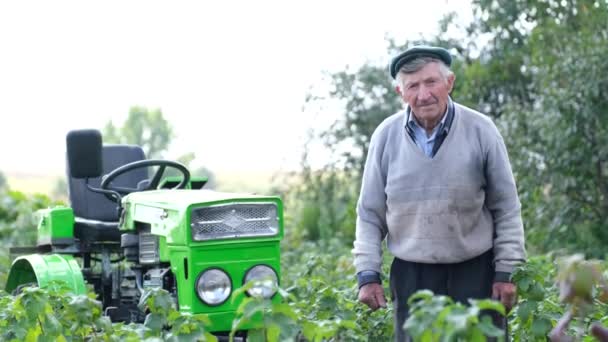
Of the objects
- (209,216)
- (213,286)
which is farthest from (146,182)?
(213,286)

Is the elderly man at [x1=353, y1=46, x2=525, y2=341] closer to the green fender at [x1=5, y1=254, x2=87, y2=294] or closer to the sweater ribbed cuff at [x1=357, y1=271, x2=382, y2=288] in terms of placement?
the sweater ribbed cuff at [x1=357, y1=271, x2=382, y2=288]

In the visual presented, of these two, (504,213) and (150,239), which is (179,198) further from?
(504,213)

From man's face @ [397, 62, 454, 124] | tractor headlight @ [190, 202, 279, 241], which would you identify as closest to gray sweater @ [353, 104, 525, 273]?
man's face @ [397, 62, 454, 124]

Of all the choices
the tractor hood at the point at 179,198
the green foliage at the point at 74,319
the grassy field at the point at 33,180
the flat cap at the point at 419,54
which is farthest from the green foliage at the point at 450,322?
the grassy field at the point at 33,180

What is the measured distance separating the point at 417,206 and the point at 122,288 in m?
2.85

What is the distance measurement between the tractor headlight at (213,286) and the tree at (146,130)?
2190cm

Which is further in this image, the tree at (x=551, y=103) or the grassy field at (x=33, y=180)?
the grassy field at (x=33, y=180)

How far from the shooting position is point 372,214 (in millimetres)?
4848

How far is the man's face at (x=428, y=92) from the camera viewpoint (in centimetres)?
462

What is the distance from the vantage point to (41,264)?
261 inches

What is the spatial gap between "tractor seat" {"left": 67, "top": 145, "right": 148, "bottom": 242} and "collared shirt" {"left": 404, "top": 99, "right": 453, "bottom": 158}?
279cm

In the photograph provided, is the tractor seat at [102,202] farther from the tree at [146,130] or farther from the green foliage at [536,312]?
the tree at [146,130]

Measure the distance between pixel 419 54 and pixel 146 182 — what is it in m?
3.01

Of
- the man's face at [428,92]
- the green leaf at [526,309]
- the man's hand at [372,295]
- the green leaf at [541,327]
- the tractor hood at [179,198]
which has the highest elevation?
the man's face at [428,92]
